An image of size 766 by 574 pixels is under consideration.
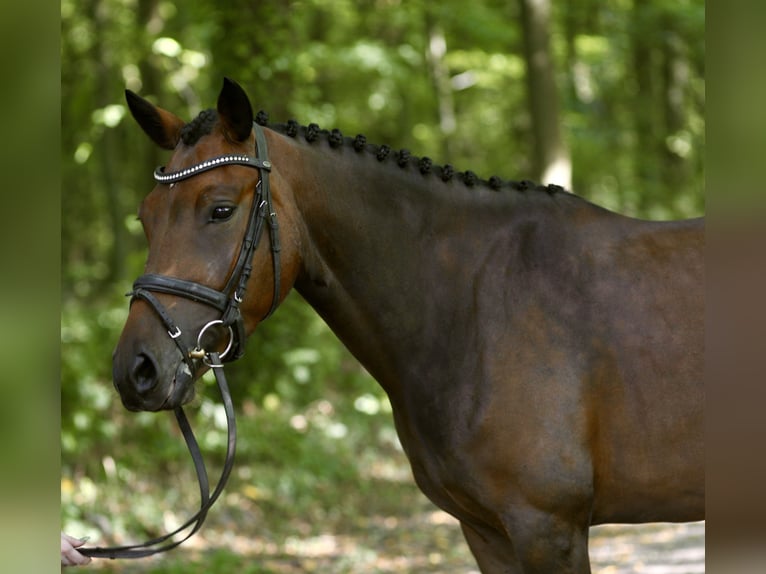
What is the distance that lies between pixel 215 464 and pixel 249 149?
5.74m

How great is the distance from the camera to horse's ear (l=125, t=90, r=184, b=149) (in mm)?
3135

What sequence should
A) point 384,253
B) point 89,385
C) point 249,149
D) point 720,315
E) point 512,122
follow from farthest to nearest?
point 512,122
point 89,385
point 384,253
point 249,149
point 720,315

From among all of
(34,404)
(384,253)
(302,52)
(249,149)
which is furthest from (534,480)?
(302,52)

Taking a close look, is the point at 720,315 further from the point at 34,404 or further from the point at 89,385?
the point at 89,385

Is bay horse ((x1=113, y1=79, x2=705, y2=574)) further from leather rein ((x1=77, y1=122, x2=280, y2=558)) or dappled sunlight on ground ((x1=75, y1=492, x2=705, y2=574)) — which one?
dappled sunlight on ground ((x1=75, y1=492, x2=705, y2=574))

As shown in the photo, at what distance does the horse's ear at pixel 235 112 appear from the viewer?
112 inches

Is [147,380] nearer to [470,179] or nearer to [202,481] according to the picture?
[202,481]

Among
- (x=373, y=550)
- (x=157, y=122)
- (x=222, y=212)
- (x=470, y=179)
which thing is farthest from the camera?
(x=373, y=550)

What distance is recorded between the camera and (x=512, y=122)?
17.2 meters

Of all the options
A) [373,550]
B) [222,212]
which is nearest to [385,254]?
[222,212]

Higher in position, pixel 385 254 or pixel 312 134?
pixel 312 134

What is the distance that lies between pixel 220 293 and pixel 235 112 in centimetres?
61

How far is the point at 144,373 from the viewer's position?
272 cm

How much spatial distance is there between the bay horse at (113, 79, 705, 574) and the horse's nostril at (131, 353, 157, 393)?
9 centimetres
